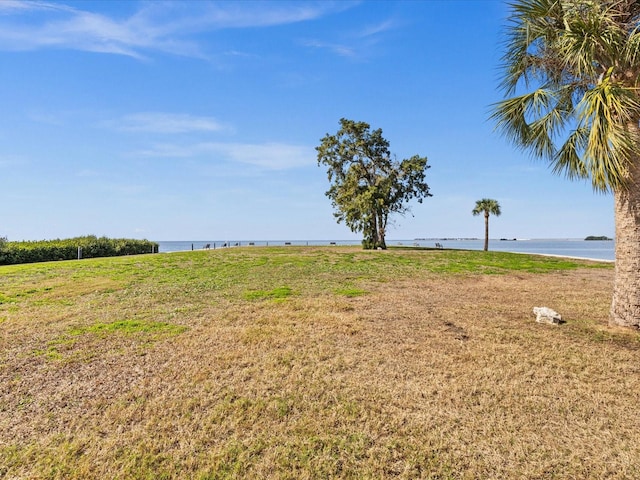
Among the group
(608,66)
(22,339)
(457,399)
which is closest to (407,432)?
(457,399)

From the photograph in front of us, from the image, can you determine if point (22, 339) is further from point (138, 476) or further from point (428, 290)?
point (428, 290)

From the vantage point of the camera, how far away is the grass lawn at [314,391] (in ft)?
10.1

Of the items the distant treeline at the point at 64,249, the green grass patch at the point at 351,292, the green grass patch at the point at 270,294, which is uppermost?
the distant treeline at the point at 64,249

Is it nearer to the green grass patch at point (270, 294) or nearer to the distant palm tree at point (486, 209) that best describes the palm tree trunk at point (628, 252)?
the green grass patch at point (270, 294)

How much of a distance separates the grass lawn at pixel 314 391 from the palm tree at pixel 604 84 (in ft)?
6.25

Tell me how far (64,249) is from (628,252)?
31251 millimetres

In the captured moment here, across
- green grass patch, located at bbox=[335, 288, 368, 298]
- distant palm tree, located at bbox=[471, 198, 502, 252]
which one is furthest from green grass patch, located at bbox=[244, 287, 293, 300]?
distant palm tree, located at bbox=[471, 198, 502, 252]

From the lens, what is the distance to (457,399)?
416 centimetres

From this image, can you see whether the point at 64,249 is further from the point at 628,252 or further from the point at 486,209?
the point at 486,209

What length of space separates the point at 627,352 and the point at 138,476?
747 cm

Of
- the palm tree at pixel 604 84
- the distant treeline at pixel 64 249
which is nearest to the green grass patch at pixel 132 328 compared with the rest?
the palm tree at pixel 604 84

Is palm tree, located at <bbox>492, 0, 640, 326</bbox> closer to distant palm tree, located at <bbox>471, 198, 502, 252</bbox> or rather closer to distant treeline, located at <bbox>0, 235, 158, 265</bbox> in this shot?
distant treeline, located at <bbox>0, 235, 158, 265</bbox>

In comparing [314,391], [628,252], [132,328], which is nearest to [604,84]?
[628,252]

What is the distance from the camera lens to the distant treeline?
21938 millimetres
